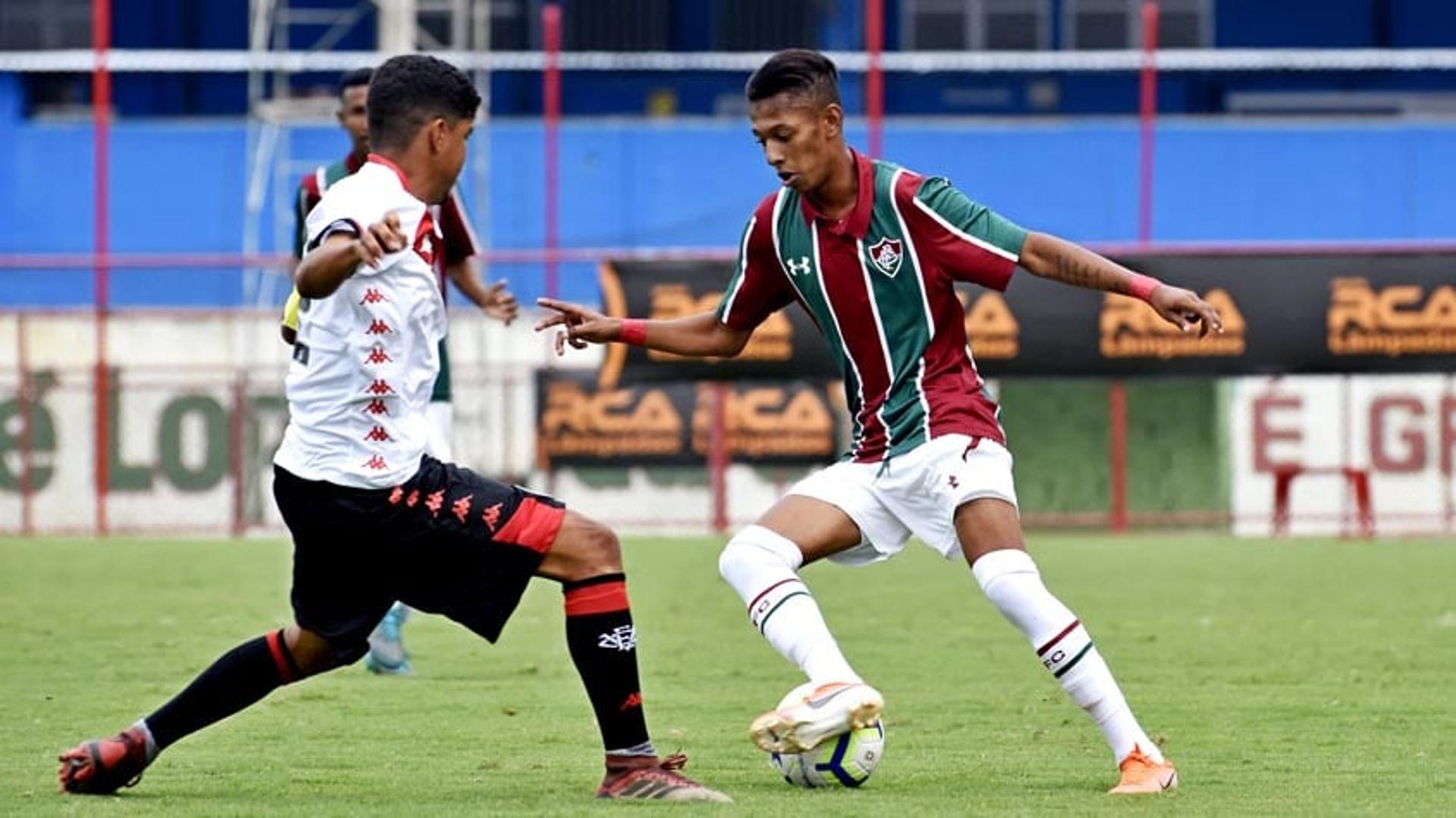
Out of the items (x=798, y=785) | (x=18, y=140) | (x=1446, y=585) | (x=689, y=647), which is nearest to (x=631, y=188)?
(x=18, y=140)

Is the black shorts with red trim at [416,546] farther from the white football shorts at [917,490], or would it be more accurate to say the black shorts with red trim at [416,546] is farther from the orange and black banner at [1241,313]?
the orange and black banner at [1241,313]

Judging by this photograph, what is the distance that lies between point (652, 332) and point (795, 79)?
0.93 m

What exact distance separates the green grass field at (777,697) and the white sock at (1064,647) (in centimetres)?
19

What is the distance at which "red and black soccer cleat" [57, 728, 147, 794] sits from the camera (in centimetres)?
666

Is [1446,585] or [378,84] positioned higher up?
[378,84]

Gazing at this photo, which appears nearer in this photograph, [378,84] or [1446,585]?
[378,84]

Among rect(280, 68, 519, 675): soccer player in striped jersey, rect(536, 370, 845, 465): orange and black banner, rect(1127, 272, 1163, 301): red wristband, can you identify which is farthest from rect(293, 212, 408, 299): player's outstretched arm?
rect(536, 370, 845, 465): orange and black banner

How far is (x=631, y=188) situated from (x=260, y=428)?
7744 millimetres

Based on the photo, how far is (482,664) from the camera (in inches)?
433

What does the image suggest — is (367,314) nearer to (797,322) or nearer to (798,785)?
(798,785)

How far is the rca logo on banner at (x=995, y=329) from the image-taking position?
21.4 m

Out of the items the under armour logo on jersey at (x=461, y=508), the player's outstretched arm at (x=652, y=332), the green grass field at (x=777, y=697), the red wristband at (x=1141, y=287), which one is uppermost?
the red wristband at (x=1141, y=287)

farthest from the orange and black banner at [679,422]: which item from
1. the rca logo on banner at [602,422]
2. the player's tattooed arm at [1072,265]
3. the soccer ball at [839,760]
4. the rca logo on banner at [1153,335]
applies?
the soccer ball at [839,760]

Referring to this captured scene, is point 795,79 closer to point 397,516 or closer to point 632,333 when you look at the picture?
point 632,333
